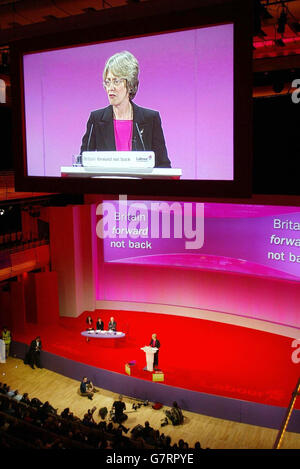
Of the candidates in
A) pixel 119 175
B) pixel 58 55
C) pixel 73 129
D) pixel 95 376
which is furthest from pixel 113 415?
pixel 58 55

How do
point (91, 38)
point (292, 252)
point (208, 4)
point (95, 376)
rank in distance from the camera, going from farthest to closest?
point (292, 252), point (95, 376), point (91, 38), point (208, 4)

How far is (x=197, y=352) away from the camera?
13148 mm

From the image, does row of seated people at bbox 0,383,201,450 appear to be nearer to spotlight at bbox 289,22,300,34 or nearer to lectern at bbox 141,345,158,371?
lectern at bbox 141,345,158,371

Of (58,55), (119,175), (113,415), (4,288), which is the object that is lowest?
(113,415)

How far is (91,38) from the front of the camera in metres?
8.17

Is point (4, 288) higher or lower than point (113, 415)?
higher

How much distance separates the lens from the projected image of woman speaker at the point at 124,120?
26.3ft

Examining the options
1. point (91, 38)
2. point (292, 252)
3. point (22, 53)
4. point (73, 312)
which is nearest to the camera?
point (91, 38)

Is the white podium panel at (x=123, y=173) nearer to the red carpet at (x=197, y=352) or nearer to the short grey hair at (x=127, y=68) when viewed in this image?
the short grey hair at (x=127, y=68)

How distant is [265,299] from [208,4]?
939 centimetres

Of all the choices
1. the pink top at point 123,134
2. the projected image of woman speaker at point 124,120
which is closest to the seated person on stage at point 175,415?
the projected image of woman speaker at point 124,120

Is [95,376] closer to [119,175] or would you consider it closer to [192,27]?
[119,175]

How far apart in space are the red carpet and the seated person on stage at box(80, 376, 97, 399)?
0.75 m

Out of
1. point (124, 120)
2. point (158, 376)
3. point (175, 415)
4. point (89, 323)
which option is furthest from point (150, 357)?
point (124, 120)
